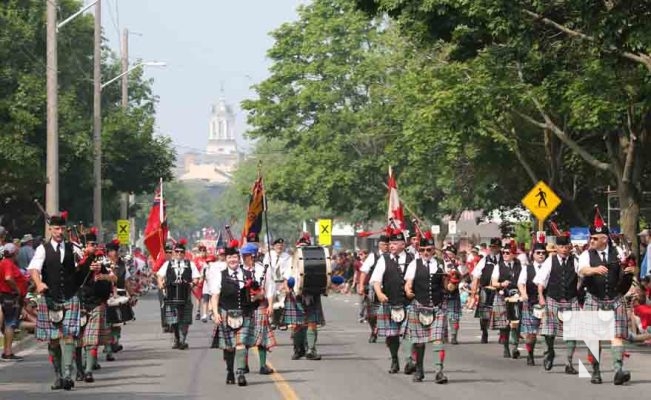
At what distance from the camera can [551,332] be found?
2198 centimetres

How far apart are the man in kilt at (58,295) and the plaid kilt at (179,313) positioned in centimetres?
795

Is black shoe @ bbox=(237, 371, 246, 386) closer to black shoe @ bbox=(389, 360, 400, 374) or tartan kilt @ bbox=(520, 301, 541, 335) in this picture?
black shoe @ bbox=(389, 360, 400, 374)

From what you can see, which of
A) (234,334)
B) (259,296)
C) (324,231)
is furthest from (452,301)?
(324,231)

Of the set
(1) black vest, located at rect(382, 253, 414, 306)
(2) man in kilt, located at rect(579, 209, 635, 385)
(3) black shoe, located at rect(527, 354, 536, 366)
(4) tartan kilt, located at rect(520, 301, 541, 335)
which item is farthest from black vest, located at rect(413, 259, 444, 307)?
(3) black shoe, located at rect(527, 354, 536, 366)

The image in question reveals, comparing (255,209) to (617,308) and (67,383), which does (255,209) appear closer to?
(67,383)

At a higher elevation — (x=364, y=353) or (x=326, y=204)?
(x=326, y=204)

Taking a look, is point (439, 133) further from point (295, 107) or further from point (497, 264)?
point (295, 107)

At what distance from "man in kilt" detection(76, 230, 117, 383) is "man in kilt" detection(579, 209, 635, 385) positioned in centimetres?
603

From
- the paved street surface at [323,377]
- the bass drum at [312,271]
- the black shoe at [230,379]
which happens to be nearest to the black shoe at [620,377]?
the paved street surface at [323,377]

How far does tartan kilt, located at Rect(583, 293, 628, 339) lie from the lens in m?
19.9

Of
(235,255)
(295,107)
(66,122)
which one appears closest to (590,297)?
(235,255)

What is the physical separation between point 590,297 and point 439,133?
21.8m

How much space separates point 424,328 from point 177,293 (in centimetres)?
828

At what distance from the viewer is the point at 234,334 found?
20.2 meters
